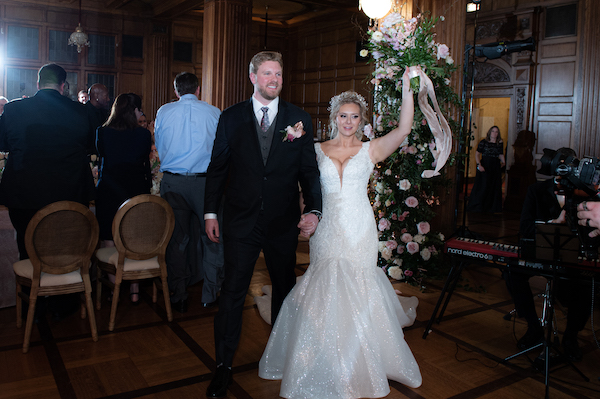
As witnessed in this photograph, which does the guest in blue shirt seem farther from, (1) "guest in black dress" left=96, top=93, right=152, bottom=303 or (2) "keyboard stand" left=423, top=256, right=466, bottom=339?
(2) "keyboard stand" left=423, top=256, right=466, bottom=339

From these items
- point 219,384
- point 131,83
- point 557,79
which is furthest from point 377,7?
point 131,83

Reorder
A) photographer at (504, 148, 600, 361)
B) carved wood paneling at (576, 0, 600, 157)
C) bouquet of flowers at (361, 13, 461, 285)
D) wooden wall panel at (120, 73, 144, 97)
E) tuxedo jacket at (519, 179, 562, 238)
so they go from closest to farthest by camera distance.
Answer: photographer at (504, 148, 600, 361)
tuxedo jacket at (519, 179, 562, 238)
bouquet of flowers at (361, 13, 461, 285)
carved wood paneling at (576, 0, 600, 157)
wooden wall panel at (120, 73, 144, 97)

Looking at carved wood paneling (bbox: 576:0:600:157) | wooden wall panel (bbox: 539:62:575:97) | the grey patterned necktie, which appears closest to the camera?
the grey patterned necktie

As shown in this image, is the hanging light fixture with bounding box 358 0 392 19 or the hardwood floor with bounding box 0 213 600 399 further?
the hanging light fixture with bounding box 358 0 392 19

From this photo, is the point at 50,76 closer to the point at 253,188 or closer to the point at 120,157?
the point at 120,157

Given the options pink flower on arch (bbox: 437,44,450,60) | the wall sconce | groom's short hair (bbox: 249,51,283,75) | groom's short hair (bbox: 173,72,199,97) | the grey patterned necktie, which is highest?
the wall sconce

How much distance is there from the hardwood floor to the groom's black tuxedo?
0.50 metres

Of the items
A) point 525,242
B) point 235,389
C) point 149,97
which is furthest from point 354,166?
point 149,97

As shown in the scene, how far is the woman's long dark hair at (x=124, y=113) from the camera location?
392 cm

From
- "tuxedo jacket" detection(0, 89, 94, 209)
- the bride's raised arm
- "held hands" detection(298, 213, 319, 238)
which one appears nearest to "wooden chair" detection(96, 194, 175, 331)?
"tuxedo jacket" detection(0, 89, 94, 209)

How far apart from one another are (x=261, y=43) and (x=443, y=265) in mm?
9638

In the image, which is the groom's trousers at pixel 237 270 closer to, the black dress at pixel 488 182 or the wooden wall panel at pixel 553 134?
the black dress at pixel 488 182

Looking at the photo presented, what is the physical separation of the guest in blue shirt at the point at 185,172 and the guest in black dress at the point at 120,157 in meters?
0.18

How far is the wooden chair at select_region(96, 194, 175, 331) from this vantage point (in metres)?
3.46
